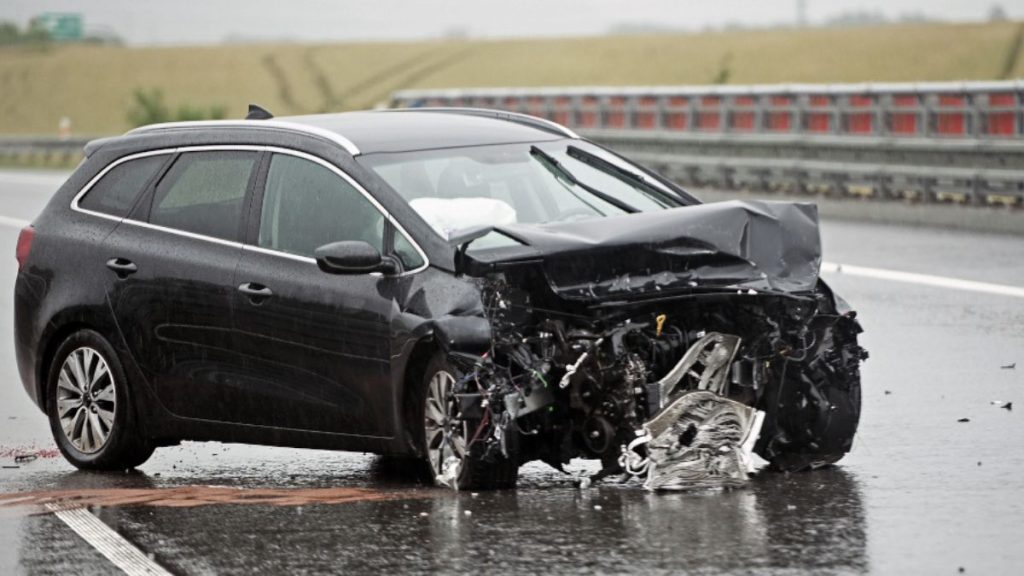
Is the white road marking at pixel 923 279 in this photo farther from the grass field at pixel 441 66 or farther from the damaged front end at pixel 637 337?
the grass field at pixel 441 66

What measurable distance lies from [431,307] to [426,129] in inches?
56.0

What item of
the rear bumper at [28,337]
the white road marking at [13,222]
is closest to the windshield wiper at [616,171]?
the rear bumper at [28,337]

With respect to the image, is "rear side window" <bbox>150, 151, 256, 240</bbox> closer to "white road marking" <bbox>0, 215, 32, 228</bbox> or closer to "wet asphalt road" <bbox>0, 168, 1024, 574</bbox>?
"wet asphalt road" <bbox>0, 168, 1024, 574</bbox>

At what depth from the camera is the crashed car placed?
27.3 feet

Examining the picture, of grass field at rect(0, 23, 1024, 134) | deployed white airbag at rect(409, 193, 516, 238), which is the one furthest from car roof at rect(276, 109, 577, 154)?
grass field at rect(0, 23, 1024, 134)

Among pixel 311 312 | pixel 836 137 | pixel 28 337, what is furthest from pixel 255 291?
pixel 836 137

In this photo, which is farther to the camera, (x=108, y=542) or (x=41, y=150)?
(x=41, y=150)

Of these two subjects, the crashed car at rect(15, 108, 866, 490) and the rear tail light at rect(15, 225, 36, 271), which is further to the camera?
the rear tail light at rect(15, 225, 36, 271)

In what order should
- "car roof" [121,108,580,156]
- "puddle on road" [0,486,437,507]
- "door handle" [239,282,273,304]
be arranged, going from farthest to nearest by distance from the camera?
"car roof" [121,108,580,156], "door handle" [239,282,273,304], "puddle on road" [0,486,437,507]

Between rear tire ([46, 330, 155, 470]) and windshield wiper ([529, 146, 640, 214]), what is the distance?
2.09m

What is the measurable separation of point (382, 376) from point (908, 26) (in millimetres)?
72493

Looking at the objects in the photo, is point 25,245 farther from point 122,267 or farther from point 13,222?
point 13,222

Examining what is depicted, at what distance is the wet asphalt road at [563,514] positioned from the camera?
718 cm

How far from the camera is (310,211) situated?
9.32 m
